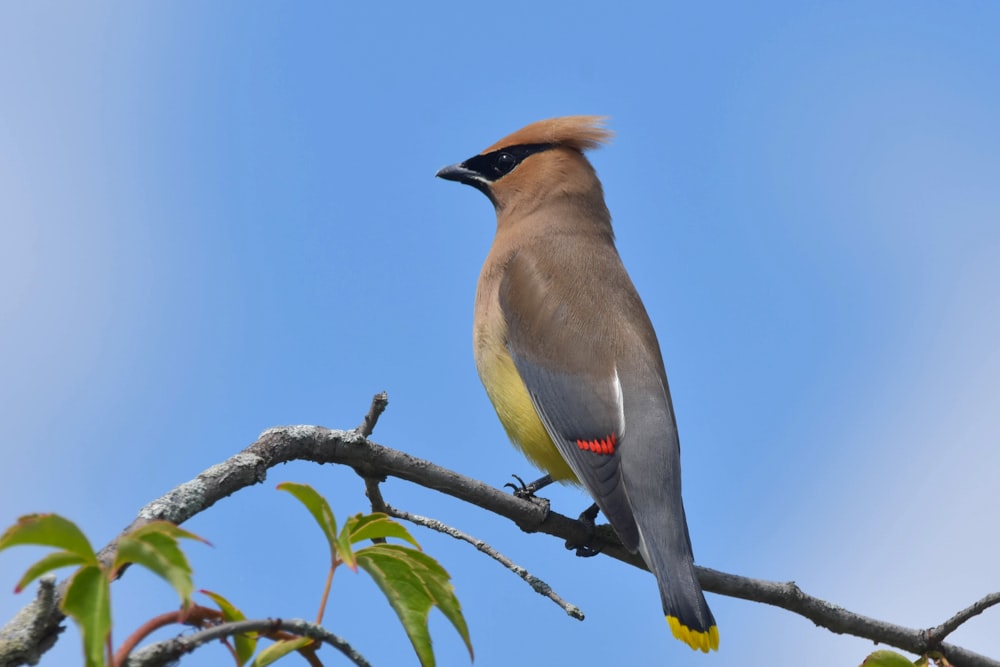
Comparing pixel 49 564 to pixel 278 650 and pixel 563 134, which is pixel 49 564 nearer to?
pixel 278 650

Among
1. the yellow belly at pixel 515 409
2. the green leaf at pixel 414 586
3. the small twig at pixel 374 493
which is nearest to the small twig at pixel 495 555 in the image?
the small twig at pixel 374 493

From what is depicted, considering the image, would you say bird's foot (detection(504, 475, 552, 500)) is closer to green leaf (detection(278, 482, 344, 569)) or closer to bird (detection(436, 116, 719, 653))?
bird (detection(436, 116, 719, 653))

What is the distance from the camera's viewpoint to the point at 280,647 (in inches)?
75.0

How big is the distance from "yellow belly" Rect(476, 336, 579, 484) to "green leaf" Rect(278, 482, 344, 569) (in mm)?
2589

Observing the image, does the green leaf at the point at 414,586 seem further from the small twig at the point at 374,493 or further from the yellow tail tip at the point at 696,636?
the yellow tail tip at the point at 696,636

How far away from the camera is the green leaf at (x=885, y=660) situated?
280 cm

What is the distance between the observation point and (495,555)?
10.0ft

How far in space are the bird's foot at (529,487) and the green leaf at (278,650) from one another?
2.49 meters

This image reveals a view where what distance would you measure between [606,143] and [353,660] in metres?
4.94

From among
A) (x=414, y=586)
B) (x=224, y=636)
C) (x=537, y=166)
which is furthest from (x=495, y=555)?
(x=537, y=166)

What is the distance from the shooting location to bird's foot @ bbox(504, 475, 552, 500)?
446 cm

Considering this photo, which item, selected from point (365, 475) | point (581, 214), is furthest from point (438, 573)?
point (581, 214)

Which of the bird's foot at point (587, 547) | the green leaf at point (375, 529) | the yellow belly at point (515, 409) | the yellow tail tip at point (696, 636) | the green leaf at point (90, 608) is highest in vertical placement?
the yellow belly at point (515, 409)

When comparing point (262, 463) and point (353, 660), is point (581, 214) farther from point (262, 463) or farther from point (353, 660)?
point (353, 660)
